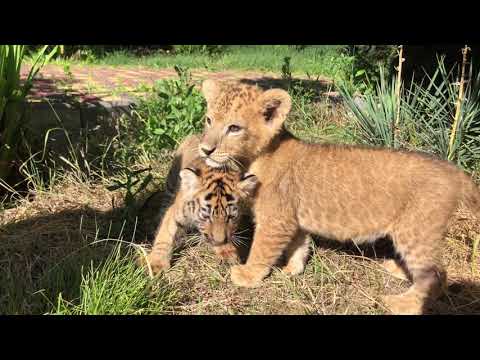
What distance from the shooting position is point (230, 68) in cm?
1394

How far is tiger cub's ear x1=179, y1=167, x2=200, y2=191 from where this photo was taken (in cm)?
421

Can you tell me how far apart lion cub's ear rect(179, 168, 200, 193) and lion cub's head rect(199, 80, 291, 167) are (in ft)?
0.47

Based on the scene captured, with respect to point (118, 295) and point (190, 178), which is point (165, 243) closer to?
point (190, 178)

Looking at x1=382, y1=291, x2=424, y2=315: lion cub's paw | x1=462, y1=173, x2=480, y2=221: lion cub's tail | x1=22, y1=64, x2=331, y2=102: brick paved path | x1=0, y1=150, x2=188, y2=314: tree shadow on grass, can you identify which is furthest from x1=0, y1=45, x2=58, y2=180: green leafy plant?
x1=462, y1=173, x2=480, y2=221: lion cub's tail

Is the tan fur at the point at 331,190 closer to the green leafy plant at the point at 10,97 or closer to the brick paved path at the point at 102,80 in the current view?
the green leafy plant at the point at 10,97

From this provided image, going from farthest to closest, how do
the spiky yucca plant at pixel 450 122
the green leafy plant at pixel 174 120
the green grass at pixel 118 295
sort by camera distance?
the green leafy plant at pixel 174 120
the spiky yucca plant at pixel 450 122
the green grass at pixel 118 295

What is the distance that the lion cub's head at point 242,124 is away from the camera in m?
4.18

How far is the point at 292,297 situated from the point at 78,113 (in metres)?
4.51

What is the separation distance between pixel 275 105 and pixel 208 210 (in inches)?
41.5

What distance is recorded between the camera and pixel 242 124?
4.22m

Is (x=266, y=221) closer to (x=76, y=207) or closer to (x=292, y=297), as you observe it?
(x=292, y=297)

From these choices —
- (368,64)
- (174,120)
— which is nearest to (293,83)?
(368,64)

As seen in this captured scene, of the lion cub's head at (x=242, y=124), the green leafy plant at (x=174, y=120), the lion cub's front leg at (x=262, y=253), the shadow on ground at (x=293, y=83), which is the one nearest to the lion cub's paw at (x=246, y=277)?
the lion cub's front leg at (x=262, y=253)

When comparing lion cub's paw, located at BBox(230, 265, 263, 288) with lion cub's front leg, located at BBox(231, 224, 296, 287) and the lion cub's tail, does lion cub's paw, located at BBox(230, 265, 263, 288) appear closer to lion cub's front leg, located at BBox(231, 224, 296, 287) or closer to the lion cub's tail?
lion cub's front leg, located at BBox(231, 224, 296, 287)
